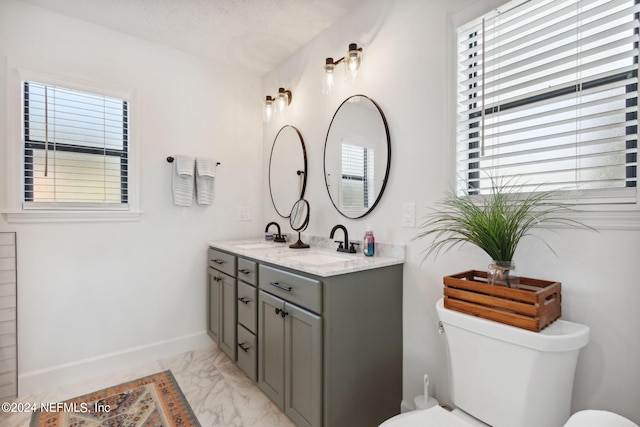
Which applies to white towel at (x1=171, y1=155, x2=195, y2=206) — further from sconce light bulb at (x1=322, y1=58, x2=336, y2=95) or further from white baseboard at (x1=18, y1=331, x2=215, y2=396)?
sconce light bulb at (x1=322, y1=58, x2=336, y2=95)

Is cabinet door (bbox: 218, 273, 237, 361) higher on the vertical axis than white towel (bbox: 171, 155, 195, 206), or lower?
lower

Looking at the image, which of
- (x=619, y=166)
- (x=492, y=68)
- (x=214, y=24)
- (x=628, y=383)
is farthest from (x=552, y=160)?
(x=214, y=24)

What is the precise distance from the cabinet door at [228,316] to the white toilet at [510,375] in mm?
1421

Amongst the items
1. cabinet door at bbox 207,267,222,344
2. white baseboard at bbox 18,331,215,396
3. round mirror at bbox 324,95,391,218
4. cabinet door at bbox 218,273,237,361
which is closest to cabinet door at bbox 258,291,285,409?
cabinet door at bbox 218,273,237,361

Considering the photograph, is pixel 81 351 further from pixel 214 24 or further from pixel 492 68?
pixel 492 68

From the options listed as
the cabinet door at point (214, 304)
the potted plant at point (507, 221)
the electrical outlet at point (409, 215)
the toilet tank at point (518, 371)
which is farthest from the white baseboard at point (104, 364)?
the potted plant at point (507, 221)

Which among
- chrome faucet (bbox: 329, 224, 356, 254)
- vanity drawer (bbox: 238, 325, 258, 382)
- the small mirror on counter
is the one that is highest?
the small mirror on counter

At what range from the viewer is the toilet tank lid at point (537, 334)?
37.9 inches

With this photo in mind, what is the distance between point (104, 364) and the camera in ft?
7.44

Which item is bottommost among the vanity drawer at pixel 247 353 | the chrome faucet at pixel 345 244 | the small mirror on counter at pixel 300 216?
the vanity drawer at pixel 247 353

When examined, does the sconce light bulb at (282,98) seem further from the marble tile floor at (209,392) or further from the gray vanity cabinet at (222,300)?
the marble tile floor at (209,392)

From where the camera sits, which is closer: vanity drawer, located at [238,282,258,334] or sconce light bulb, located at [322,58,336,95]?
vanity drawer, located at [238,282,258,334]

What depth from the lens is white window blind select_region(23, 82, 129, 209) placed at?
205 cm

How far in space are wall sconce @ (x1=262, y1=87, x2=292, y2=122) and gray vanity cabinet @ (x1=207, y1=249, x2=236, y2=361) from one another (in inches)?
52.7
